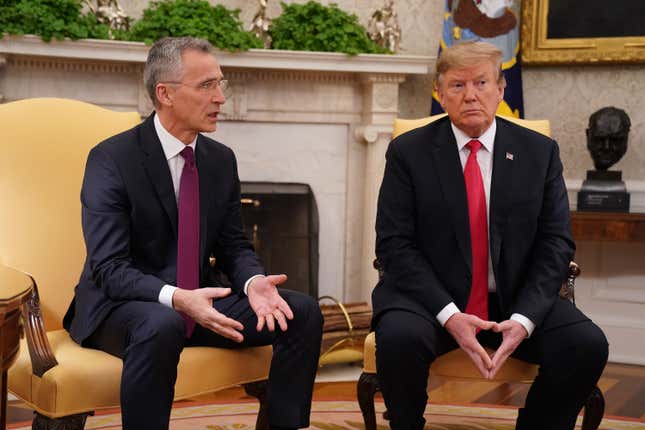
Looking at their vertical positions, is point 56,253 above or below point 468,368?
above

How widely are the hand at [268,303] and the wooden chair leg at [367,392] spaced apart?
468 millimetres

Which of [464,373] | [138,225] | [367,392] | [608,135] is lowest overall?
[367,392]

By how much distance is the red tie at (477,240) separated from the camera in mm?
2725

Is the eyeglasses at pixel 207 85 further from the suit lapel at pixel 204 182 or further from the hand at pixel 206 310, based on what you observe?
the hand at pixel 206 310

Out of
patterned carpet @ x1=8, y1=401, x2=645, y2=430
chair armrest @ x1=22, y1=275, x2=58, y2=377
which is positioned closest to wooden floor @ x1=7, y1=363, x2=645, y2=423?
patterned carpet @ x1=8, y1=401, x2=645, y2=430

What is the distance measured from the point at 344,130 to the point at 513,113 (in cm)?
97

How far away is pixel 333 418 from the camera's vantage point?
3.57 metres

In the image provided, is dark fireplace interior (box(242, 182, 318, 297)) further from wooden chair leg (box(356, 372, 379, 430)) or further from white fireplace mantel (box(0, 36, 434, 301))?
wooden chair leg (box(356, 372, 379, 430))

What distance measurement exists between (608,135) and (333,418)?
216 cm

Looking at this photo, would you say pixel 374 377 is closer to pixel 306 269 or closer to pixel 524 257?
pixel 524 257

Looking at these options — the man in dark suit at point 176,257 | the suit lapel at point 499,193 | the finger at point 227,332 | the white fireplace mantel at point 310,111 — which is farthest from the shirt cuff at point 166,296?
the white fireplace mantel at point 310,111

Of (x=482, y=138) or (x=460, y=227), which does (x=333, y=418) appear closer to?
(x=460, y=227)

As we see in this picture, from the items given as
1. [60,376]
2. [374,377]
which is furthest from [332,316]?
[60,376]

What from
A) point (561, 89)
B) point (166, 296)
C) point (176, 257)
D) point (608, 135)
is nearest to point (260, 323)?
point (166, 296)
